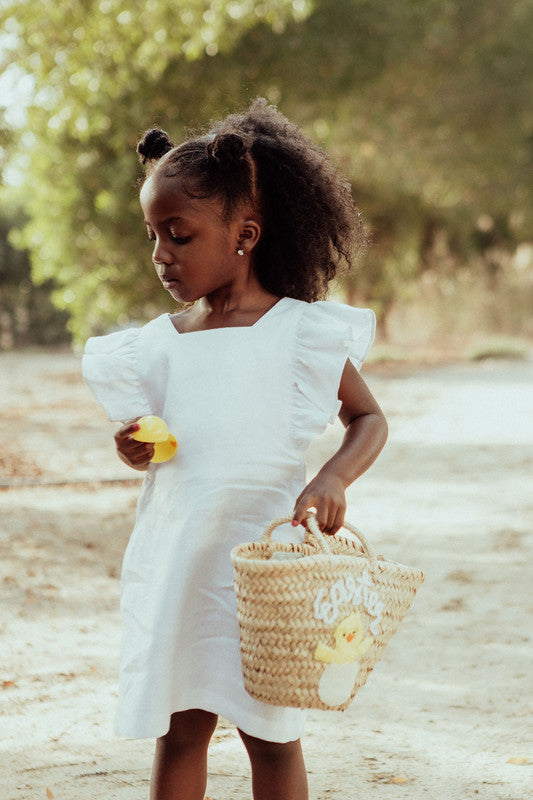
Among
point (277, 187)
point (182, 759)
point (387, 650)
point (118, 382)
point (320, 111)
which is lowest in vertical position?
point (387, 650)

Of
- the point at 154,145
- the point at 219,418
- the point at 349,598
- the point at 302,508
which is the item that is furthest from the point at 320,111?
the point at 349,598

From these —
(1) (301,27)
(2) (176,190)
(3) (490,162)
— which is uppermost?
(1) (301,27)

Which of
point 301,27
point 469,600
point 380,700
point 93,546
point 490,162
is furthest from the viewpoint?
point 490,162

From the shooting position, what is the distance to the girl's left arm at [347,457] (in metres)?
1.98

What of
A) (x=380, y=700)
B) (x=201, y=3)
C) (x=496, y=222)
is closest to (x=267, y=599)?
(x=380, y=700)

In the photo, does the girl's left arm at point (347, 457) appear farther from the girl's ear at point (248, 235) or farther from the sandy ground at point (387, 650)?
the sandy ground at point (387, 650)

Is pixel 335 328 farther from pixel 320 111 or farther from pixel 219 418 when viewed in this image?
pixel 320 111

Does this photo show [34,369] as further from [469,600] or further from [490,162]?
[469,600]

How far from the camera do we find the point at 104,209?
1566 cm

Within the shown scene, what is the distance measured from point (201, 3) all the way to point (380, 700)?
265 inches

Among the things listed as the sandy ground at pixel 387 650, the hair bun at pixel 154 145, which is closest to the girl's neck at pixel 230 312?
the hair bun at pixel 154 145

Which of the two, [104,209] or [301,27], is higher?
[301,27]

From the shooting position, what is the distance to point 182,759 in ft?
6.78

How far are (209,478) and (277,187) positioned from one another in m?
0.62
